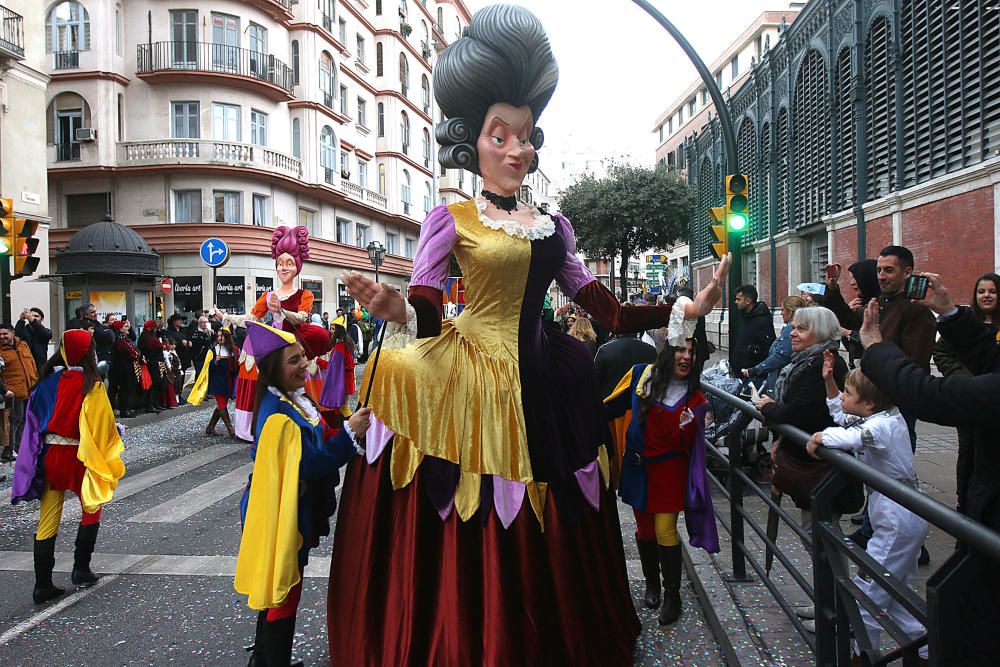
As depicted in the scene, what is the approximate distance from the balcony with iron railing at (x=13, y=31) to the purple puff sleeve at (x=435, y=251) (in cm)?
1763

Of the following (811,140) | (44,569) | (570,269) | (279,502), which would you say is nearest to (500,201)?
(570,269)

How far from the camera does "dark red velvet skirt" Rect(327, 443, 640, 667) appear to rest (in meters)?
2.38

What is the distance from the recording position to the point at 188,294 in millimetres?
24031

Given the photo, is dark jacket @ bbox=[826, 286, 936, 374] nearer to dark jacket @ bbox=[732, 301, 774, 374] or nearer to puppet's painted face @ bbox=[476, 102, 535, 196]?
puppet's painted face @ bbox=[476, 102, 535, 196]

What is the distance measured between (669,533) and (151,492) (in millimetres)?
5180

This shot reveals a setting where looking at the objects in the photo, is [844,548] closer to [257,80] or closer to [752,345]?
[752,345]

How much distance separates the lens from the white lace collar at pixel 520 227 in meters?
2.72

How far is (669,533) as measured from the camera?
3.40 m

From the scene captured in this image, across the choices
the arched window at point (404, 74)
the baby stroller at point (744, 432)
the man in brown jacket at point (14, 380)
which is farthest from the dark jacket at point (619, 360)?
the arched window at point (404, 74)

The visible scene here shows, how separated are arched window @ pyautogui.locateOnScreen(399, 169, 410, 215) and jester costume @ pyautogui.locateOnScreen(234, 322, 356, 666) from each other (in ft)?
111

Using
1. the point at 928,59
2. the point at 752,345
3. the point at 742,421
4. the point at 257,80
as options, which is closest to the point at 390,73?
the point at 257,80

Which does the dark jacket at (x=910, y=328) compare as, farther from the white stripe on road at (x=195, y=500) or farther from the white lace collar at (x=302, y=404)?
the white stripe on road at (x=195, y=500)

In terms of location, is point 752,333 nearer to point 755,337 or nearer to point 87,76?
point 755,337

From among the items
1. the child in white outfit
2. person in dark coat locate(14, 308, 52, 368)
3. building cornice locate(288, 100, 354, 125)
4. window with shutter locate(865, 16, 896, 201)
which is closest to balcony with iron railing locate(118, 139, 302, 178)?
building cornice locate(288, 100, 354, 125)
